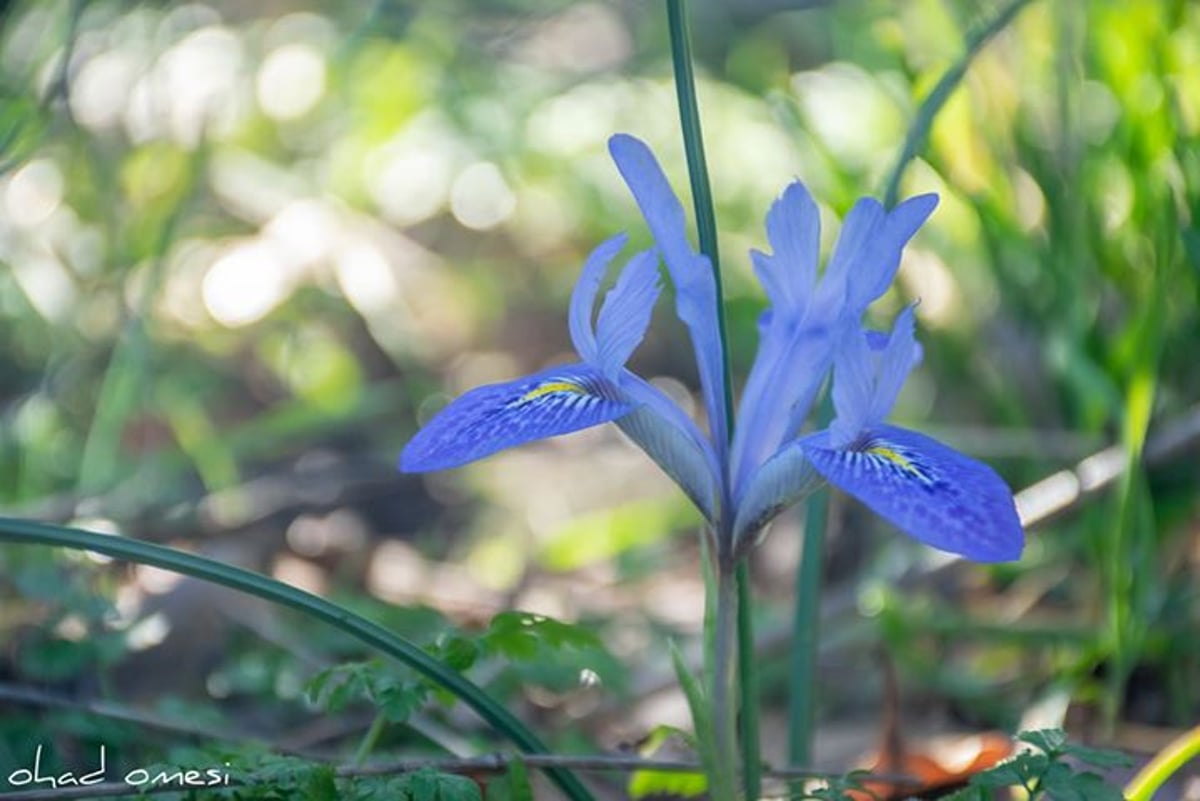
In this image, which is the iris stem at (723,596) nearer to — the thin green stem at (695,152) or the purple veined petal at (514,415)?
the thin green stem at (695,152)

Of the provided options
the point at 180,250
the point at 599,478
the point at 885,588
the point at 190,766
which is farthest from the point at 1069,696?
the point at 180,250

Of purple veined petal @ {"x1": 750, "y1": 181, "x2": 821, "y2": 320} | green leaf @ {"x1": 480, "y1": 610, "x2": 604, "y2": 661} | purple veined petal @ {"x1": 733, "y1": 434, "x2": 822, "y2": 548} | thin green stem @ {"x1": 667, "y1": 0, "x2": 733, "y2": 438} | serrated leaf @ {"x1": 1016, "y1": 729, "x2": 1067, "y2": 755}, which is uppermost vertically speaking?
thin green stem @ {"x1": 667, "y1": 0, "x2": 733, "y2": 438}

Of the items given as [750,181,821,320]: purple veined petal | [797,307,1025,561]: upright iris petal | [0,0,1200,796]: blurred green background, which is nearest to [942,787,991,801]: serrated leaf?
[797,307,1025,561]: upright iris petal

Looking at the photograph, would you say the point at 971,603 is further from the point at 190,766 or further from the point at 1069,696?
the point at 190,766

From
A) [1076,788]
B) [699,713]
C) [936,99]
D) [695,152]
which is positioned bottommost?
[1076,788]

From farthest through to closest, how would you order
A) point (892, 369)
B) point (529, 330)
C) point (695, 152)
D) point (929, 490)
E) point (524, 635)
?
point (529, 330), point (524, 635), point (695, 152), point (892, 369), point (929, 490)

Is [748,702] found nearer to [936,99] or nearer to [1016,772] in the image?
[1016,772]

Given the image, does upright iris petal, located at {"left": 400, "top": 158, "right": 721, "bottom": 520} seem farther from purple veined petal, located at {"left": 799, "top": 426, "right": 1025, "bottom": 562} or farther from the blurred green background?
the blurred green background

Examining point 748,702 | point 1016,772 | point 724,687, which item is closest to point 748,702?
point 748,702
